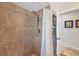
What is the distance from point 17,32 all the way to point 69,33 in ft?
2.09

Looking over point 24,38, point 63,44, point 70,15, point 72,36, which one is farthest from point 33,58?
point 70,15

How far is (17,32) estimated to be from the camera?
1.32m

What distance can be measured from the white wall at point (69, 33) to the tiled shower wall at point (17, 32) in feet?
1.00

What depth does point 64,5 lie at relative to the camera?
136 cm

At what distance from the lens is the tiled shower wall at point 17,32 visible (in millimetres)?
1285

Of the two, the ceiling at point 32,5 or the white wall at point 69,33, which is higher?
the ceiling at point 32,5

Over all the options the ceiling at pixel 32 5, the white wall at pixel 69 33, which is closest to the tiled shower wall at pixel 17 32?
the ceiling at pixel 32 5

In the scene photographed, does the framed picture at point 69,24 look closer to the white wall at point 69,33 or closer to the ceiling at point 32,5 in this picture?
the white wall at point 69,33

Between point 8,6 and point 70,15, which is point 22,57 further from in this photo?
point 70,15

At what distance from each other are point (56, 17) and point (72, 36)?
30 centimetres

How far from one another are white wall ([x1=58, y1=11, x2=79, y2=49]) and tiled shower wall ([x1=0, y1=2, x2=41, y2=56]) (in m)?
0.30

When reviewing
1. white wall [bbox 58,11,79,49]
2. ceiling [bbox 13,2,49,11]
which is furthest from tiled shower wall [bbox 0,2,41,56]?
white wall [bbox 58,11,79,49]

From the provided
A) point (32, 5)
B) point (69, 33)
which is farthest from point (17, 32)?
point (69, 33)

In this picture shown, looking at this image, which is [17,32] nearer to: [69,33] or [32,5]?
[32,5]
